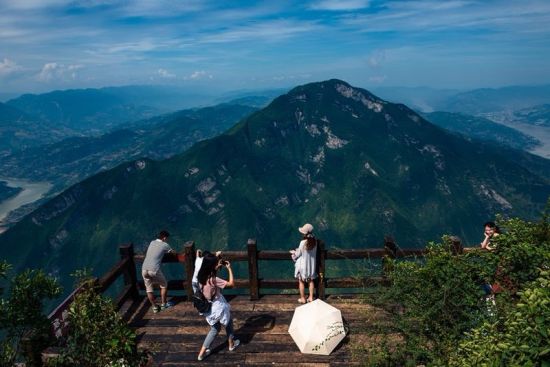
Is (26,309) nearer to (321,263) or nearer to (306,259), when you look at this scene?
(306,259)

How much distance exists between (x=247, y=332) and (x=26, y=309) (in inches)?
236

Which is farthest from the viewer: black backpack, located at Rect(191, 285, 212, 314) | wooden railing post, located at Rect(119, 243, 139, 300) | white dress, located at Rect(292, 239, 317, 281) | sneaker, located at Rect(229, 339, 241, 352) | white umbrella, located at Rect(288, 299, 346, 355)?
wooden railing post, located at Rect(119, 243, 139, 300)

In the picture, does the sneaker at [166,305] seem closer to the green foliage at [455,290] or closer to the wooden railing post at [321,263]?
the wooden railing post at [321,263]

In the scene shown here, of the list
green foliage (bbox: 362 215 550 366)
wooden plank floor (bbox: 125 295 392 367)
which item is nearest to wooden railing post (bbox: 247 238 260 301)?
wooden plank floor (bbox: 125 295 392 367)

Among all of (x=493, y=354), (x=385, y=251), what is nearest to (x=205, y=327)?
(x=385, y=251)

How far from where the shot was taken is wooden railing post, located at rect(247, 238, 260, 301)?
11.6m

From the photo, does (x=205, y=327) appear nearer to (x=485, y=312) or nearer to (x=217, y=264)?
(x=217, y=264)

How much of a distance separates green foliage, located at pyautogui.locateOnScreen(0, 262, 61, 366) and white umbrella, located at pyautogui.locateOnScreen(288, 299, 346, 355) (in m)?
5.68

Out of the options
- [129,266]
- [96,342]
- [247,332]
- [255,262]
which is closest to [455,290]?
[247,332]

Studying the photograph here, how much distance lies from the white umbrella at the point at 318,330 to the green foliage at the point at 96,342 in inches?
212

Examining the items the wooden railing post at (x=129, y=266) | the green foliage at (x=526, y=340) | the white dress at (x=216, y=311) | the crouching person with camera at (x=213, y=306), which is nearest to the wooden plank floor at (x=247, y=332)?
the crouching person with camera at (x=213, y=306)

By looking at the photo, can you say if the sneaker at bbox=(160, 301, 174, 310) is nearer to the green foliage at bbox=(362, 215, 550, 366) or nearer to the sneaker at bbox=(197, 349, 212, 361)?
the sneaker at bbox=(197, 349, 212, 361)

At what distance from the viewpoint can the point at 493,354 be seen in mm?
4215

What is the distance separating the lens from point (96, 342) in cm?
486
